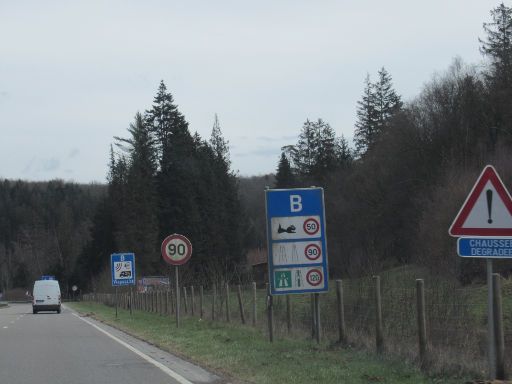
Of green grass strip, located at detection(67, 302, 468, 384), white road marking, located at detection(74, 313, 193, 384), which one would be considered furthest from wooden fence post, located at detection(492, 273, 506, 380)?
white road marking, located at detection(74, 313, 193, 384)

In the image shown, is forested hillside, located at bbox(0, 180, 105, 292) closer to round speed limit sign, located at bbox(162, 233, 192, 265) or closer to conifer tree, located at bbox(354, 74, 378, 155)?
conifer tree, located at bbox(354, 74, 378, 155)

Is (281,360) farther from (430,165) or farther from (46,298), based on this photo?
(430,165)

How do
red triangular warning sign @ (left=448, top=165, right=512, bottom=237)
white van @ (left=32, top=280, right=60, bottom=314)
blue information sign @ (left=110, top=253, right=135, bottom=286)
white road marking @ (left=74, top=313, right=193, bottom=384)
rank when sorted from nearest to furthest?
red triangular warning sign @ (left=448, top=165, right=512, bottom=237), white road marking @ (left=74, top=313, right=193, bottom=384), blue information sign @ (left=110, top=253, right=135, bottom=286), white van @ (left=32, top=280, right=60, bottom=314)

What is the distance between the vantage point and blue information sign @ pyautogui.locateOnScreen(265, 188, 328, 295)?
55.0 feet

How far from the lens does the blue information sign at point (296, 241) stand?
1677cm

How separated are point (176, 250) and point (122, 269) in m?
13.4

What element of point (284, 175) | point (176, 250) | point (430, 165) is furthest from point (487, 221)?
point (284, 175)

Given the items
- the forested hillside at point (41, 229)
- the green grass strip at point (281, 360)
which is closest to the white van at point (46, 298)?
the green grass strip at point (281, 360)

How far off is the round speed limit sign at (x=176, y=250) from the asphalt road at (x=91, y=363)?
295 centimetres

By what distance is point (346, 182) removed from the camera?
8112cm

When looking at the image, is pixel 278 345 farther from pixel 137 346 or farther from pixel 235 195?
pixel 235 195

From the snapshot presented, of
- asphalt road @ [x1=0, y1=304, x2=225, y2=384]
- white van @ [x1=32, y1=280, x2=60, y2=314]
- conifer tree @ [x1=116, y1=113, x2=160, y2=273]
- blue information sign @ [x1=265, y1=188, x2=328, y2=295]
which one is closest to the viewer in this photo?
asphalt road @ [x1=0, y1=304, x2=225, y2=384]

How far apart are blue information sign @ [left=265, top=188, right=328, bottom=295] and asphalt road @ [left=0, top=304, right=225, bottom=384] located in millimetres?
2897

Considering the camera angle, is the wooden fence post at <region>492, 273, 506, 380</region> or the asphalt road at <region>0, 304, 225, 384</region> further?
the asphalt road at <region>0, 304, 225, 384</region>
